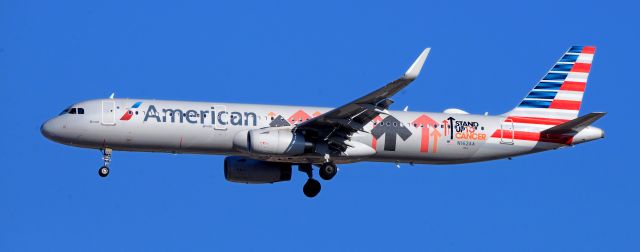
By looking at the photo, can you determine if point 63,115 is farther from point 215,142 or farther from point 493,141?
point 493,141

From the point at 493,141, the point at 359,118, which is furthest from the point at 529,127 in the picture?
the point at 359,118

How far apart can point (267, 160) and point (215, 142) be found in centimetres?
352

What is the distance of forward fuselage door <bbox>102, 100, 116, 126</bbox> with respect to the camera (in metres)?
57.5

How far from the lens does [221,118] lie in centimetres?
5825

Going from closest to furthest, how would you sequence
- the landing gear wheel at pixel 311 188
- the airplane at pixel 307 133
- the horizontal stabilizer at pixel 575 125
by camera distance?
the airplane at pixel 307 133 → the horizontal stabilizer at pixel 575 125 → the landing gear wheel at pixel 311 188

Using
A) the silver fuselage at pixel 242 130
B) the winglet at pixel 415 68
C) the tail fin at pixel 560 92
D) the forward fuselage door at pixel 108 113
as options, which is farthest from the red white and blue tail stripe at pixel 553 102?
the forward fuselage door at pixel 108 113

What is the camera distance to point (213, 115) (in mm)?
58281

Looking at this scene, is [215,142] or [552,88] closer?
[215,142]

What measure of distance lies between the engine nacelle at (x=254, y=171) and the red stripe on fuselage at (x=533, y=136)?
10.6 meters

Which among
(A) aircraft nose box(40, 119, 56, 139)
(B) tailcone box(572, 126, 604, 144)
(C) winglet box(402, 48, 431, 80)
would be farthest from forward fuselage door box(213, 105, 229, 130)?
(B) tailcone box(572, 126, 604, 144)

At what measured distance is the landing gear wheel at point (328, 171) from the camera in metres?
58.6

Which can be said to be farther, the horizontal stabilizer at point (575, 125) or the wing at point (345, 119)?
the horizontal stabilizer at point (575, 125)

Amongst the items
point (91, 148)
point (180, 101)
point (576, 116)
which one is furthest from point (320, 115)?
point (576, 116)

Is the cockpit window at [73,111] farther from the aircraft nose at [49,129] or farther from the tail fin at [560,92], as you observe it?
the tail fin at [560,92]
